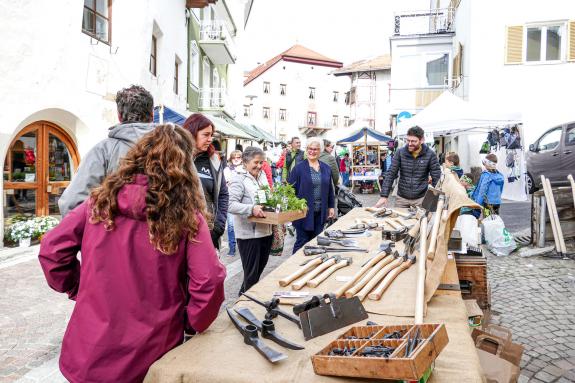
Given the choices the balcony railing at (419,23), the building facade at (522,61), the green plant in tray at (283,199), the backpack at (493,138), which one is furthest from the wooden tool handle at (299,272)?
the balcony railing at (419,23)

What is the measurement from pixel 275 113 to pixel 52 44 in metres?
46.8

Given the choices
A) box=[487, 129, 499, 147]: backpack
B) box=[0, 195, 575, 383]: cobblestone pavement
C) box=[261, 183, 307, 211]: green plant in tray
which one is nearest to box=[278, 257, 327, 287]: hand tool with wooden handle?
box=[261, 183, 307, 211]: green plant in tray

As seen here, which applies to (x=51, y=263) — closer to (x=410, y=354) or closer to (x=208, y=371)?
(x=208, y=371)

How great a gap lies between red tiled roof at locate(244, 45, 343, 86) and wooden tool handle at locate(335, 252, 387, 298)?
52842 mm

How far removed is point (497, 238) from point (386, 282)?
5941 mm

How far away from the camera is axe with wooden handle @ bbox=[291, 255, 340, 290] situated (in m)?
2.98

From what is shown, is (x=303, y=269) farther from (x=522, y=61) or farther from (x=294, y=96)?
(x=294, y=96)

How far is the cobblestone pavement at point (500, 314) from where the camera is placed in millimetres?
3875

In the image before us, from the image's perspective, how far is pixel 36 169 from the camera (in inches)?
363

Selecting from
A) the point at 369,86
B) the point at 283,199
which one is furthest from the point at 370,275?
the point at 369,86

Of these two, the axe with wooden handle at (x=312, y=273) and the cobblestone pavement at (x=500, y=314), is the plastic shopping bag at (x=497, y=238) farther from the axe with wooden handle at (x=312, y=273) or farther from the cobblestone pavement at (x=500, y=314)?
the axe with wooden handle at (x=312, y=273)

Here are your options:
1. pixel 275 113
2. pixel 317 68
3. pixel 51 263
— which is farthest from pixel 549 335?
pixel 317 68

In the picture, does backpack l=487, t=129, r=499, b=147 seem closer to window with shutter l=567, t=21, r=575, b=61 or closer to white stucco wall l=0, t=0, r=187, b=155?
window with shutter l=567, t=21, r=575, b=61

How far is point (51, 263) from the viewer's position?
2.11 metres
